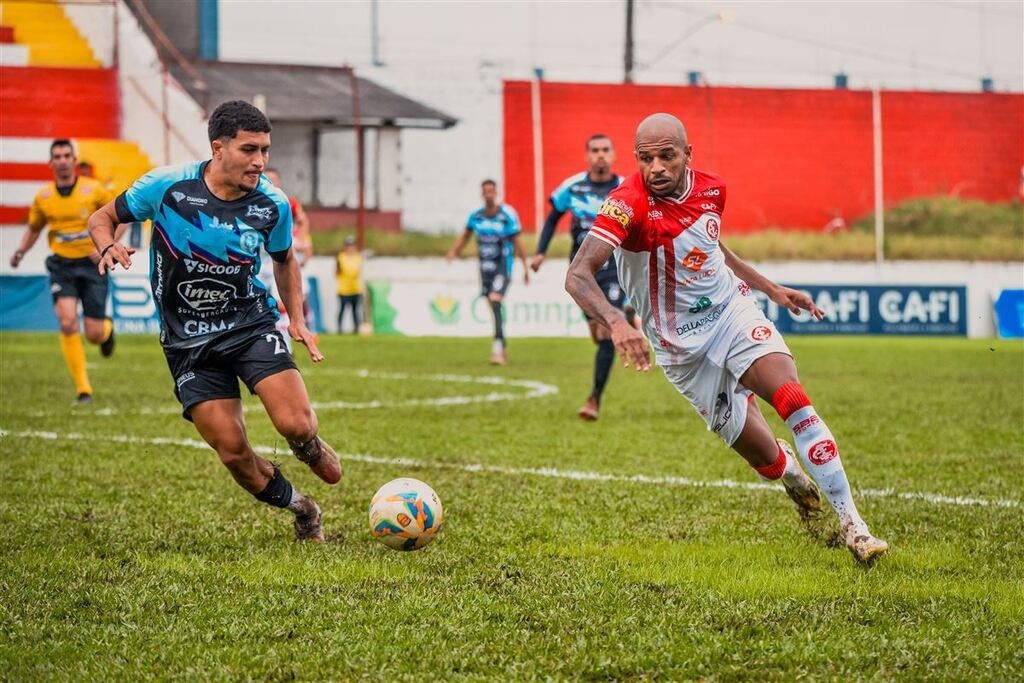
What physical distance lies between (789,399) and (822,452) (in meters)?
0.26

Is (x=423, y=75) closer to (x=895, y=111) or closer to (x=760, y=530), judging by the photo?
(x=895, y=111)

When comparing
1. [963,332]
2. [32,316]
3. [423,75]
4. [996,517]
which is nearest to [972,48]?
[963,332]

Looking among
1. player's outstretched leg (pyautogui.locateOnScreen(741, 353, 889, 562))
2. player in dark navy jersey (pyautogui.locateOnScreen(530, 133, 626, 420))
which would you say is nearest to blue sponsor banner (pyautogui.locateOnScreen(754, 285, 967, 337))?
player in dark navy jersey (pyautogui.locateOnScreen(530, 133, 626, 420))

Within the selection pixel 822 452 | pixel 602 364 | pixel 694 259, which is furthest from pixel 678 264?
pixel 602 364

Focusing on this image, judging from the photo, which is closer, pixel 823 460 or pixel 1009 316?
pixel 823 460

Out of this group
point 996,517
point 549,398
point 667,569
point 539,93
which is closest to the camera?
point 667,569

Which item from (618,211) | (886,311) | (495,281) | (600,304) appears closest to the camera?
(600,304)

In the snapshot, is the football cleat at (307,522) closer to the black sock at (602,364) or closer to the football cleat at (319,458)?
the football cleat at (319,458)

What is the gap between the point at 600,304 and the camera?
5.41 meters

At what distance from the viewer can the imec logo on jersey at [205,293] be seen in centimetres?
621

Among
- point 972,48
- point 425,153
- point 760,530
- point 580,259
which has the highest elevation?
point 972,48

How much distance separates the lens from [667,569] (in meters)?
5.48

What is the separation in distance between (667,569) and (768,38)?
95.8 feet

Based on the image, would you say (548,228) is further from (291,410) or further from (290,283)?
(291,410)
